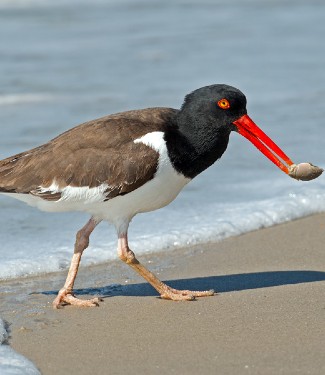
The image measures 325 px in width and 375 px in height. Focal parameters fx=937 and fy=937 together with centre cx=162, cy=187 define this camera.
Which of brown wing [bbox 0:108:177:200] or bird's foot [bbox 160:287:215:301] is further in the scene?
bird's foot [bbox 160:287:215:301]

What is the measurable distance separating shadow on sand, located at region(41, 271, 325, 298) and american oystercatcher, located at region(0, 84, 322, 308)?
0.79 ft

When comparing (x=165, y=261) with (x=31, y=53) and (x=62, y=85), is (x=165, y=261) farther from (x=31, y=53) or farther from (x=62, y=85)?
(x=31, y=53)

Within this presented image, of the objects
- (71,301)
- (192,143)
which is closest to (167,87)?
(192,143)

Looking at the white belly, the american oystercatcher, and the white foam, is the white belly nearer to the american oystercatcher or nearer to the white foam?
the american oystercatcher

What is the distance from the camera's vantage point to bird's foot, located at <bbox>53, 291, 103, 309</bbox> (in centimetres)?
695

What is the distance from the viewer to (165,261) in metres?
8.13

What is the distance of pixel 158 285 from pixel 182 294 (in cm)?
19

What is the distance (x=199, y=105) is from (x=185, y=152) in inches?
16.2

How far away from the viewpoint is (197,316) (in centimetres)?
661

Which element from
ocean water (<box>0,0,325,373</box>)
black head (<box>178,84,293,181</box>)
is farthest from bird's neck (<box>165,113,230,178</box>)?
ocean water (<box>0,0,325,373</box>)

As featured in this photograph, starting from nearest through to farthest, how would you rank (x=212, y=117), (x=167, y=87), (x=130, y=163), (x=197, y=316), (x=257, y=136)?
(x=197, y=316) → (x=130, y=163) → (x=212, y=117) → (x=257, y=136) → (x=167, y=87)

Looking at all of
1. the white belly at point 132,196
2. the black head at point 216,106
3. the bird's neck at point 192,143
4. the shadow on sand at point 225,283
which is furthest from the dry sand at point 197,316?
the black head at point 216,106

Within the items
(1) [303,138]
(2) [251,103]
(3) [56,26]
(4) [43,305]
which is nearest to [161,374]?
(4) [43,305]

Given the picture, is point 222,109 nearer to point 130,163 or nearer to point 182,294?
point 130,163
